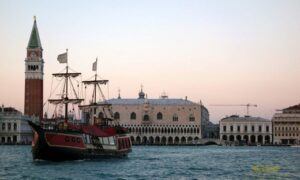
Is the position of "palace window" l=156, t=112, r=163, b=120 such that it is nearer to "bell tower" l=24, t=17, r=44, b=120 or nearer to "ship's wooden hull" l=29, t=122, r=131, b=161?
"bell tower" l=24, t=17, r=44, b=120

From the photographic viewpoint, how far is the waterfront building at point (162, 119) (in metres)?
184

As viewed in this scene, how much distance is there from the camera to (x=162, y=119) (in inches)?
7293

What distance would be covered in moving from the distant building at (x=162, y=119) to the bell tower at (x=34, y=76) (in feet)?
74.0

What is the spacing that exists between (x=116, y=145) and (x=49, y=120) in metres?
8.94

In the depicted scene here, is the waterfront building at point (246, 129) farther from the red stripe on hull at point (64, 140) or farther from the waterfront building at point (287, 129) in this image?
the red stripe on hull at point (64, 140)

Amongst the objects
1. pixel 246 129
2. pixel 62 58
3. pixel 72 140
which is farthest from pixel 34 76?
pixel 72 140

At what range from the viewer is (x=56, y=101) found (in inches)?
3233

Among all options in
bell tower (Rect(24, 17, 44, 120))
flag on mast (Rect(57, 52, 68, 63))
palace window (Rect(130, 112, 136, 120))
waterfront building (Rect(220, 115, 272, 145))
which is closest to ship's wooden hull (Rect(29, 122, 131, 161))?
flag on mast (Rect(57, 52, 68, 63))

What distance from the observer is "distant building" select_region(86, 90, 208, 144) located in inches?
7254

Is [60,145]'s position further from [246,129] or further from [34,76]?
[246,129]

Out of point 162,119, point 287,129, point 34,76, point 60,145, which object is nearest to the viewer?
point 60,145

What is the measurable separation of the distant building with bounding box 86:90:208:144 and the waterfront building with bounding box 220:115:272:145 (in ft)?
30.6

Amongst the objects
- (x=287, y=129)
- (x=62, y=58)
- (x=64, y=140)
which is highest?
(x=62, y=58)

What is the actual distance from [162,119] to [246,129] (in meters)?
25.1
